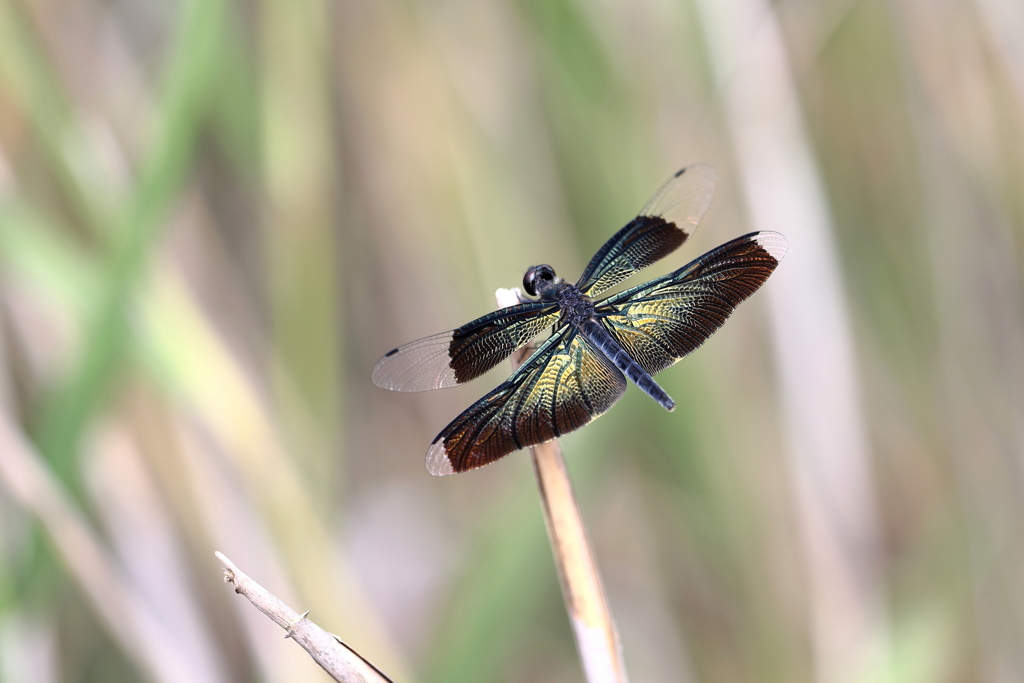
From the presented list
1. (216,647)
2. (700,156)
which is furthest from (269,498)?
(700,156)

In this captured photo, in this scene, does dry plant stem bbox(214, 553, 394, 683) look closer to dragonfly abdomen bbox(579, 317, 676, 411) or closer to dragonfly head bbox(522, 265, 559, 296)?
dragonfly abdomen bbox(579, 317, 676, 411)

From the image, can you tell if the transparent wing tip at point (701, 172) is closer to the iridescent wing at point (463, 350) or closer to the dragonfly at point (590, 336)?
the dragonfly at point (590, 336)

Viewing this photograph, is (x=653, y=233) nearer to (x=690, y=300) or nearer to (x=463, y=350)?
(x=690, y=300)

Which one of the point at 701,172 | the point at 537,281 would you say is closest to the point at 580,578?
the point at 537,281

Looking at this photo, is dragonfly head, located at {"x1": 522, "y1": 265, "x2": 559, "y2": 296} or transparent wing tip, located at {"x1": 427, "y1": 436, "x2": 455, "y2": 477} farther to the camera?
dragonfly head, located at {"x1": 522, "y1": 265, "x2": 559, "y2": 296}

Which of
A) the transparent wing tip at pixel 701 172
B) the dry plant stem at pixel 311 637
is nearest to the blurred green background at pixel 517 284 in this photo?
the transparent wing tip at pixel 701 172

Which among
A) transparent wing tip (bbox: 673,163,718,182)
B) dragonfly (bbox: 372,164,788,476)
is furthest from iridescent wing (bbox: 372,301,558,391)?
transparent wing tip (bbox: 673,163,718,182)

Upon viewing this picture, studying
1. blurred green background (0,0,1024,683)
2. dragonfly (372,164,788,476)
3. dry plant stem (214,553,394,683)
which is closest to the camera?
dry plant stem (214,553,394,683)
